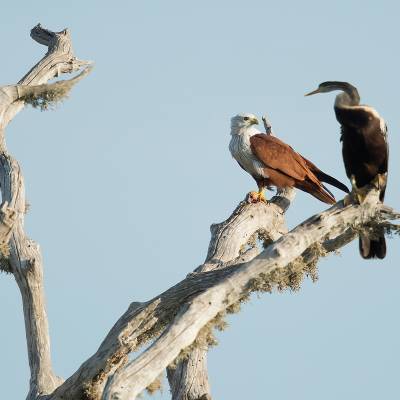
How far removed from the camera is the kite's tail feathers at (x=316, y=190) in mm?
7988

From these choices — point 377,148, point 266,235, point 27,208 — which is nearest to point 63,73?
point 27,208

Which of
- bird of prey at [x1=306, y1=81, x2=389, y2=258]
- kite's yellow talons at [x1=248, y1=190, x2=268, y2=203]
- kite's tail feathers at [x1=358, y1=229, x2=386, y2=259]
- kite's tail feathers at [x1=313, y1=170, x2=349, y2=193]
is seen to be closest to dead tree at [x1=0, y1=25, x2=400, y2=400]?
kite's tail feathers at [x1=358, y1=229, x2=386, y2=259]

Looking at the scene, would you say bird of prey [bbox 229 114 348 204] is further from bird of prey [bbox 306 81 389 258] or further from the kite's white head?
bird of prey [bbox 306 81 389 258]

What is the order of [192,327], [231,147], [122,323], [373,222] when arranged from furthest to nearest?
[231,147]
[373,222]
[122,323]
[192,327]

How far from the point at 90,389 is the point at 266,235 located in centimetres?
244

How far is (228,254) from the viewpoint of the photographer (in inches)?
253

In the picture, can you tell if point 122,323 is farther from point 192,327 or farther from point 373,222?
point 373,222

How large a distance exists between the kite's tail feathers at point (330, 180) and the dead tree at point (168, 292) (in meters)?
1.45

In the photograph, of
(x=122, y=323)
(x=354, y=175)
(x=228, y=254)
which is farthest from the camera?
(x=354, y=175)

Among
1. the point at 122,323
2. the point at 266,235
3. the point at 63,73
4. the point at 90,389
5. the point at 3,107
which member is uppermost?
the point at 63,73

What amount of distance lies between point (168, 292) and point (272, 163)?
295 cm

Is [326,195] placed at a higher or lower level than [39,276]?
higher

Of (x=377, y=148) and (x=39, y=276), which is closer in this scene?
(x=39, y=276)

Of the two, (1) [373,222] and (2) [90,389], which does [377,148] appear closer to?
(1) [373,222]
